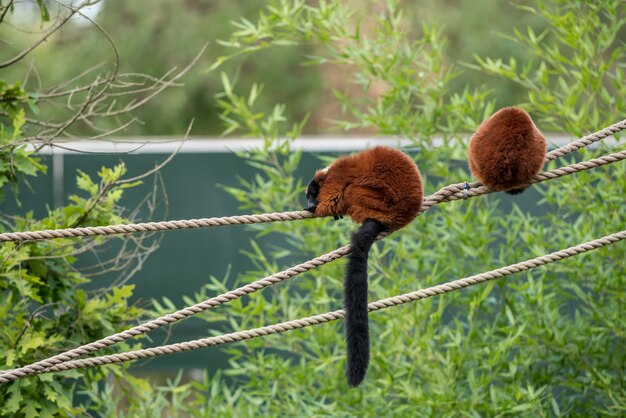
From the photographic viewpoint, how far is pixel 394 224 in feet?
6.77

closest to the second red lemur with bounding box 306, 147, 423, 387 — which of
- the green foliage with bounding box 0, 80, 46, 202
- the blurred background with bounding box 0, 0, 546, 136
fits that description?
the green foliage with bounding box 0, 80, 46, 202

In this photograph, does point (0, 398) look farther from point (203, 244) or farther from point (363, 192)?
point (203, 244)

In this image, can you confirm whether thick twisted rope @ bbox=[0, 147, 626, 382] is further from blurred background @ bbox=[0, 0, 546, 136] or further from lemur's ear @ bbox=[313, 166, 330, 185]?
blurred background @ bbox=[0, 0, 546, 136]

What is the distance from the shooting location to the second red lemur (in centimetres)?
197

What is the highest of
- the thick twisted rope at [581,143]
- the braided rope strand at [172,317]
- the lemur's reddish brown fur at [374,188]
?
the thick twisted rope at [581,143]

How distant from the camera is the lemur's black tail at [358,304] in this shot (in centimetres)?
187

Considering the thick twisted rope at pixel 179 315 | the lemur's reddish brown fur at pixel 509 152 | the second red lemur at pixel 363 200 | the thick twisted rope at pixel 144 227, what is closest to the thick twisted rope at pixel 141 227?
the thick twisted rope at pixel 144 227

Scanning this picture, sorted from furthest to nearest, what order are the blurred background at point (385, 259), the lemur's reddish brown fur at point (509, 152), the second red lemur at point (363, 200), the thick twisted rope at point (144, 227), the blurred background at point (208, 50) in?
1. the blurred background at point (208, 50)
2. the blurred background at point (385, 259)
3. the lemur's reddish brown fur at point (509, 152)
4. the second red lemur at point (363, 200)
5. the thick twisted rope at point (144, 227)

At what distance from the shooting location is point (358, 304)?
1.96 meters

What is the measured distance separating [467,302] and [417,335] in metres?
0.29

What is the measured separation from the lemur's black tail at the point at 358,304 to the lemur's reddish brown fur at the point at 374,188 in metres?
0.04

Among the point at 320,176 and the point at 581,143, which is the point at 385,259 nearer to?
the point at 320,176

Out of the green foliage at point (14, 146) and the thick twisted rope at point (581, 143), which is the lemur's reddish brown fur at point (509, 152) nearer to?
the thick twisted rope at point (581, 143)

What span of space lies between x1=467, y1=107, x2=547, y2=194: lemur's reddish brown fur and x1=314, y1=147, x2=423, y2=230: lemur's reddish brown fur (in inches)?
8.7
